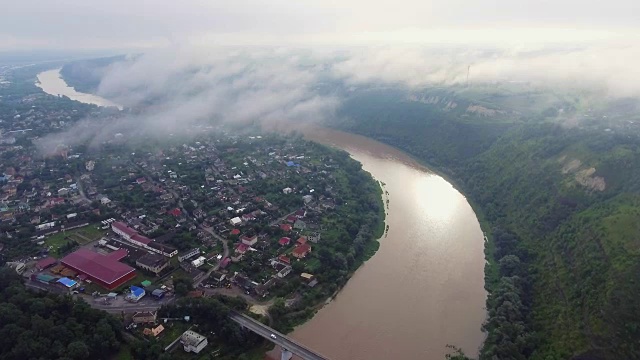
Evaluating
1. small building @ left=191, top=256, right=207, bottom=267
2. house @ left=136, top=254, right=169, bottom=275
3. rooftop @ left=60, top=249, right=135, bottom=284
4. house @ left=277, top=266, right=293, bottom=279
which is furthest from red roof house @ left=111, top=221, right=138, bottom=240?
house @ left=277, top=266, right=293, bottom=279

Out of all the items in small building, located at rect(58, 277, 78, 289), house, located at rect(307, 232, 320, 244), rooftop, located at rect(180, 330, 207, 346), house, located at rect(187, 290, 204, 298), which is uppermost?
small building, located at rect(58, 277, 78, 289)

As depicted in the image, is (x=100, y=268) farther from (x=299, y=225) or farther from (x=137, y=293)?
(x=299, y=225)

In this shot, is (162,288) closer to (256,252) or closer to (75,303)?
(75,303)

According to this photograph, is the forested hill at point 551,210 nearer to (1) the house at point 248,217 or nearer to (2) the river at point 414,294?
(2) the river at point 414,294

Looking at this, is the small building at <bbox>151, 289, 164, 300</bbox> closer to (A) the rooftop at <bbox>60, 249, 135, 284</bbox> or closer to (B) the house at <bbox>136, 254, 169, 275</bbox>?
(B) the house at <bbox>136, 254, 169, 275</bbox>

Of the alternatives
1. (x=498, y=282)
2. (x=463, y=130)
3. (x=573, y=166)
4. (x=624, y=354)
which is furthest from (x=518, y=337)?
(x=463, y=130)

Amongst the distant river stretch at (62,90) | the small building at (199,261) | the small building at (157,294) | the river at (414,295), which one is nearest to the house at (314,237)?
the river at (414,295)
